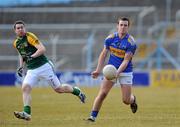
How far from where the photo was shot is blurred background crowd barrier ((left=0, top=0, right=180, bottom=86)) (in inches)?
1572

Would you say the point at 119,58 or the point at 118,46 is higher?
the point at 118,46

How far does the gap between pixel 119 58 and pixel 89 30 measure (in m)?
27.3

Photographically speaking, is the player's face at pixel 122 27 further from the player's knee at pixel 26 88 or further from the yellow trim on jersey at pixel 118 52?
the player's knee at pixel 26 88

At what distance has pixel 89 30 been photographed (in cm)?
4178

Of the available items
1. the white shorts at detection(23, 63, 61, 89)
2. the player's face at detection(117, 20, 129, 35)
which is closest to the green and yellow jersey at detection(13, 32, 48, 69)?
the white shorts at detection(23, 63, 61, 89)

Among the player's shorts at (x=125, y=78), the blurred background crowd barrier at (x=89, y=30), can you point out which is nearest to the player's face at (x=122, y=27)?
the player's shorts at (x=125, y=78)

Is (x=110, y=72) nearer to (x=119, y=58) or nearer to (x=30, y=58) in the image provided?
(x=119, y=58)

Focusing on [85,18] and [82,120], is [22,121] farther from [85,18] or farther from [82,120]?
[85,18]

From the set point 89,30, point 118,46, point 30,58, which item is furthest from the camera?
point 89,30

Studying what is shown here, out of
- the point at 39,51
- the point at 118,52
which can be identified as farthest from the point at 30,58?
the point at 118,52

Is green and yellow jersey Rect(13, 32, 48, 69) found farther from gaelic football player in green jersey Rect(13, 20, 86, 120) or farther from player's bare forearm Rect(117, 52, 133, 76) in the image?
player's bare forearm Rect(117, 52, 133, 76)

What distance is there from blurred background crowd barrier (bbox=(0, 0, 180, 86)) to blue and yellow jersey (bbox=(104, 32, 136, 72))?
938 inches

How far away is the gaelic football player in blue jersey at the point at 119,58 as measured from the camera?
14281 millimetres

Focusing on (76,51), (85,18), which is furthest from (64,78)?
(85,18)
